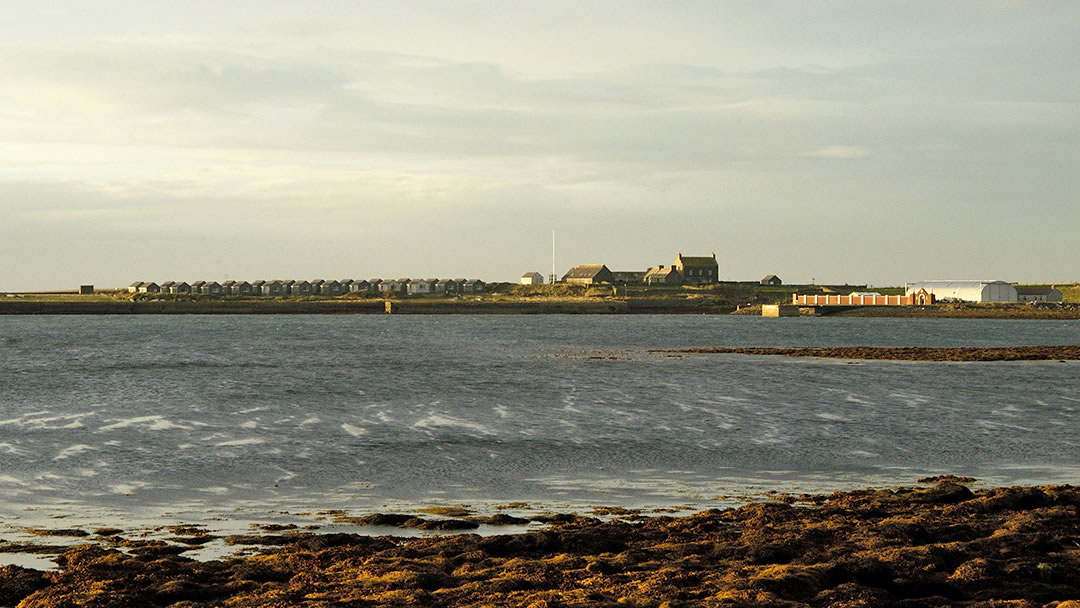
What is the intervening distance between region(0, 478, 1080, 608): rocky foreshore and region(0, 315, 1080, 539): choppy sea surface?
3662mm

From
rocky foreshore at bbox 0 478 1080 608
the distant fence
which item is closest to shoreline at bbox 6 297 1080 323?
the distant fence

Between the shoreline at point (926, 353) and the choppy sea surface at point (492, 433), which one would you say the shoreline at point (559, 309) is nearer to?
the shoreline at point (926, 353)

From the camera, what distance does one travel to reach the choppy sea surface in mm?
19859

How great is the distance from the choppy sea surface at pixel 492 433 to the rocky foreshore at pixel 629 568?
3.66 metres

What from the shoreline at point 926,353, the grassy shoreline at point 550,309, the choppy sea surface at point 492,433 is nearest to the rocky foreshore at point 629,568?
the choppy sea surface at point 492,433

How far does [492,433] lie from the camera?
29.7 m

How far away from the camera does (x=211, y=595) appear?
11.3 meters

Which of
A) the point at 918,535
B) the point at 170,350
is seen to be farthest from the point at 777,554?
the point at 170,350

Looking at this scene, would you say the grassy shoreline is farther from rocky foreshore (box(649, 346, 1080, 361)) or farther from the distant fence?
rocky foreshore (box(649, 346, 1080, 361))

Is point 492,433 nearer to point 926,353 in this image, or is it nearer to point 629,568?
point 629,568

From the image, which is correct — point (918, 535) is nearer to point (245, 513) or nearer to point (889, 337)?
point (245, 513)

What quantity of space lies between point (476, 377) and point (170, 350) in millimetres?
37489

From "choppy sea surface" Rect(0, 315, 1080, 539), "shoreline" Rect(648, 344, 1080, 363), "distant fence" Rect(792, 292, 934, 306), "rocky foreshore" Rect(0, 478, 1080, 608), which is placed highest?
"distant fence" Rect(792, 292, 934, 306)

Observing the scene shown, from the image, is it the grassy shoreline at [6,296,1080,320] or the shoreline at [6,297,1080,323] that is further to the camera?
the grassy shoreline at [6,296,1080,320]
